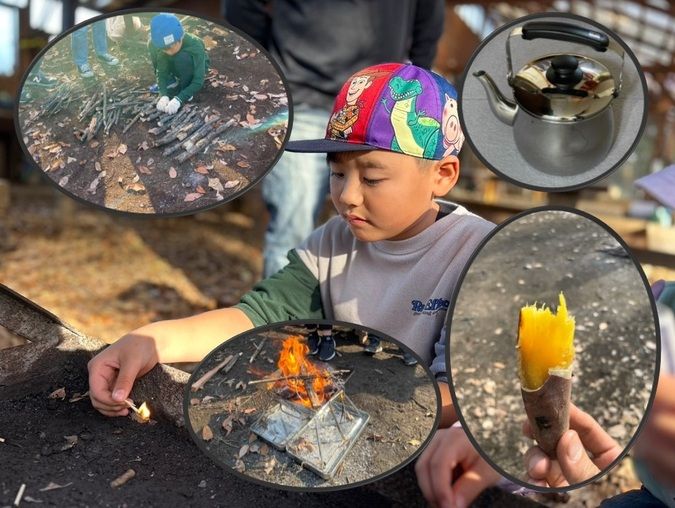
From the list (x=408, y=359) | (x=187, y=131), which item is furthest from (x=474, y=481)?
(x=187, y=131)

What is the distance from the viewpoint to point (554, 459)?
600 mm

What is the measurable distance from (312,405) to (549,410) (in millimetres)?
244

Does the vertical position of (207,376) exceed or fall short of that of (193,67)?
it falls short

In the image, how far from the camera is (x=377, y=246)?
0.83m

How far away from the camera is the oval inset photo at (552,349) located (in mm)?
580

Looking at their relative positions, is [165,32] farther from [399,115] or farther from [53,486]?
[53,486]

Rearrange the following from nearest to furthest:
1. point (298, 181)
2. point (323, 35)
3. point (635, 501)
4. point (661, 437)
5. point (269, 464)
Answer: point (661, 437) < point (269, 464) < point (635, 501) < point (323, 35) < point (298, 181)

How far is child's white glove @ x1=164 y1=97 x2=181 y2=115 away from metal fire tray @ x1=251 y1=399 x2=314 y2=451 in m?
→ 0.33

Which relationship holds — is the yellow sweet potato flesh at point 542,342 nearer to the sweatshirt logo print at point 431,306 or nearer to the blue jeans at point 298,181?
the sweatshirt logo print at point 431,306

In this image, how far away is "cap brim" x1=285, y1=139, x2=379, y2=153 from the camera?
698mm

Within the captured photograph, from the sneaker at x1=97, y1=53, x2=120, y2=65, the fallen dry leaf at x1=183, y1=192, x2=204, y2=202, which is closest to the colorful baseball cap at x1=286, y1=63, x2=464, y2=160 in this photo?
the fallen dry leaf at x1=183, y1=192, x2=204, y2=202

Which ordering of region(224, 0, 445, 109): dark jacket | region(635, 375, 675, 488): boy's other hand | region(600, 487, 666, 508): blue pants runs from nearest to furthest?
region(635, 375, 675, 488): boy's other hand, region(600, 487, 666, 508): blue pants, region(224, 0, 445, 109): dark jacket

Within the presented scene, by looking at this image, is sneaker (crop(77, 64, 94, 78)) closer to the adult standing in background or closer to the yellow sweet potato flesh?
the adult standing in background

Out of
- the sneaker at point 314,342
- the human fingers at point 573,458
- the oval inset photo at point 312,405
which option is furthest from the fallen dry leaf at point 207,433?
the human fingers at point 573,458
